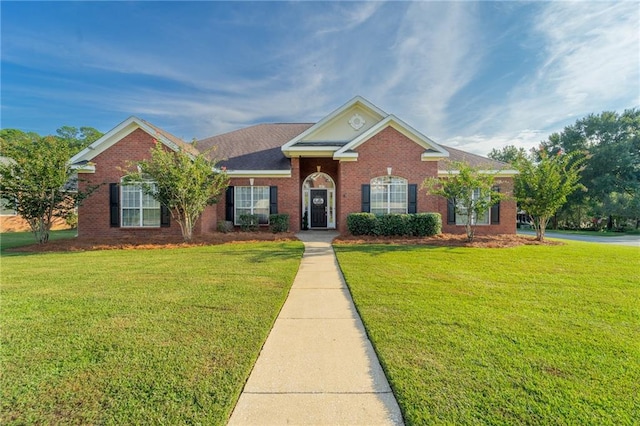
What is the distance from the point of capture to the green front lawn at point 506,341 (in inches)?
90.4

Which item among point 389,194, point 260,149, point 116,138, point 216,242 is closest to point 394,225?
point 389,194

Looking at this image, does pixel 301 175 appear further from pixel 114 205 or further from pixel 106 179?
pixel 106 179

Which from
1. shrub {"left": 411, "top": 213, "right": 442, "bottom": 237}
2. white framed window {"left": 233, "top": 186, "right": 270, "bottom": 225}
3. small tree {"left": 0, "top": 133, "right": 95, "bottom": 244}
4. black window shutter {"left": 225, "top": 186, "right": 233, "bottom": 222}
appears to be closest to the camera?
small tree {"left": 0, "top": 133, "right": 95, "bottom": 244}

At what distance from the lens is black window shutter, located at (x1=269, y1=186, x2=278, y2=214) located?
1489cm

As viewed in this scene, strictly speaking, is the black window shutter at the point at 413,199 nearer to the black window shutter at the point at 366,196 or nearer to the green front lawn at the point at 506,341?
the black window shutter at the point at 366,196

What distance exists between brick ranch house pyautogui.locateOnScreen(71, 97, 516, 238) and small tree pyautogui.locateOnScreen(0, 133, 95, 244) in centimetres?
144

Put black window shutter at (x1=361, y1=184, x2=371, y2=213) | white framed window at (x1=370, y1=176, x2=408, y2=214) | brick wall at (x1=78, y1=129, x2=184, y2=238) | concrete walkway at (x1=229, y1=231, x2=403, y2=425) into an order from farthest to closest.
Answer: white framed window at (x1=370, y1=176, x2=408, y2=214) → black window shutter at (x1=361, y1=184, x2=371, y2=213) → brick wall at (x1=78, y1=129, x2=184, y2=238) → concrete walkway at (x1=229, y1=231, x2=403, y2=425)

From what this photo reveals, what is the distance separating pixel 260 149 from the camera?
56.5 feet

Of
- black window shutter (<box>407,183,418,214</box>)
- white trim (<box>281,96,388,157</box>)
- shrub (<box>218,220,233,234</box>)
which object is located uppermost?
white trim (<box>281,96,388,157</box>)

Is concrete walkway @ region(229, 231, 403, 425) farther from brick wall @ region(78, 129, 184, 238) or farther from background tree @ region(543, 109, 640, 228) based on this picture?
background tree @ region(543, 109, 640, 228)

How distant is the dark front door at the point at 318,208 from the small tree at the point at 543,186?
9.82m

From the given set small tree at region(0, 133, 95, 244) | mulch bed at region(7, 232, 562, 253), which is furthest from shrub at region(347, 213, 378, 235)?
small tree at region(0, 133, 95, 244)

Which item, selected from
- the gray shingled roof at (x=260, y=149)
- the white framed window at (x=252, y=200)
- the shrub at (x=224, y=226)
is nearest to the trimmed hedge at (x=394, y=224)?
the gray shingled roof at (x=260, y=149)

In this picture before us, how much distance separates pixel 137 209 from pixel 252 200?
5.34m
